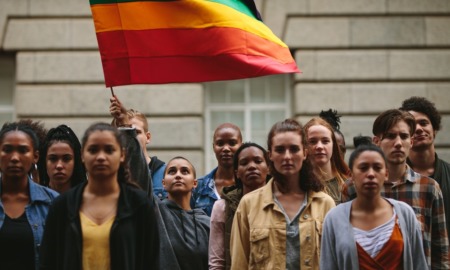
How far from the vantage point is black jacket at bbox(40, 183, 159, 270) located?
19.5ft

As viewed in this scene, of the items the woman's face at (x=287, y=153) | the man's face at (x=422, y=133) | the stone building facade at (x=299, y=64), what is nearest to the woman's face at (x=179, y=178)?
the woman's face at (x=287, y=153)

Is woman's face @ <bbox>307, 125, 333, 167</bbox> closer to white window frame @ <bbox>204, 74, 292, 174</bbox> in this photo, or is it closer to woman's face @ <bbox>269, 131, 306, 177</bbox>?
woman's face @ <bbox>269, 131, 306, 177</bbox>

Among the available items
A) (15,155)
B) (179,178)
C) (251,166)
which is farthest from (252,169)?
(15,155)

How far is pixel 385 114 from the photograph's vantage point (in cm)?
747

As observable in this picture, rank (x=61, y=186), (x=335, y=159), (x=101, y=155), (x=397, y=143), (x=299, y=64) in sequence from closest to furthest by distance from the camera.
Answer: (x=101, y=155) < (x=397, y=143) < (x=61, y=186) < (x=335, y=159) < (x=299, y=64)

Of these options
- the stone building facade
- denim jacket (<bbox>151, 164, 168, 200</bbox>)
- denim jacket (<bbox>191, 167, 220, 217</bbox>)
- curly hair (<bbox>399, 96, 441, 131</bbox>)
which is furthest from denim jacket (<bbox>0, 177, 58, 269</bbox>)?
the stone building facade

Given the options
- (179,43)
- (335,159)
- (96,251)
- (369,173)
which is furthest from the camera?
(335,159)

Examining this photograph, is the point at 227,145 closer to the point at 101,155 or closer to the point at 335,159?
the point at 335,159

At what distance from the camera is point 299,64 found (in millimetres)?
13398

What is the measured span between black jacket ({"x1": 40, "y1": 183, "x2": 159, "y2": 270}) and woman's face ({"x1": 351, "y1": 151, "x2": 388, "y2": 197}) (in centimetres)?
155

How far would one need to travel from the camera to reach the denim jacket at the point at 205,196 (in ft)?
26.9

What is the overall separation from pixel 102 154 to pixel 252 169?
5.48 feet

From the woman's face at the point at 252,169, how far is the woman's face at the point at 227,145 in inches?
34.3

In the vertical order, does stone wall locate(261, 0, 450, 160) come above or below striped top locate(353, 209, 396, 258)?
above
